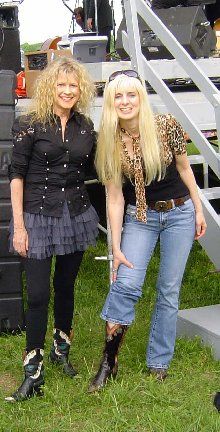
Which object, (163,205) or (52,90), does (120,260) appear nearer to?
(163,205)

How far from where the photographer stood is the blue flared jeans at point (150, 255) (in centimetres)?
405

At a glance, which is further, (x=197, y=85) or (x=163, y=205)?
(x=197, y=85)

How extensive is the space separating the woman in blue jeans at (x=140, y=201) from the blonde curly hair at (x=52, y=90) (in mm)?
169

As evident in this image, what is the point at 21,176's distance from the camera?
398 cm

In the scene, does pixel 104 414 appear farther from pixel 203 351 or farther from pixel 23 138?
pixel 23 138

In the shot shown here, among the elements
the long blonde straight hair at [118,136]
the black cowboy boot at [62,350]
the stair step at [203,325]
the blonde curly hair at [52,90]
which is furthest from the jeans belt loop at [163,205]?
the stair step at [203,325]

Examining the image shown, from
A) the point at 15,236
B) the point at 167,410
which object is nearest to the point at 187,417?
the point at 167,410

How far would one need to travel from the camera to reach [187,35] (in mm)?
7000

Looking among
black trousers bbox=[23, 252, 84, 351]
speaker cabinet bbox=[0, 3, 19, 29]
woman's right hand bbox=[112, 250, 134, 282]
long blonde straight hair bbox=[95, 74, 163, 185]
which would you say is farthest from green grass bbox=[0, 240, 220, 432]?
speaker cabinet bbox=[0, 3, 19, 29]

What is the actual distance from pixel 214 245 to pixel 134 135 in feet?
3.86

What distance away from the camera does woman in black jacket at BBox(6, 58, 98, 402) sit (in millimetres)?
3963

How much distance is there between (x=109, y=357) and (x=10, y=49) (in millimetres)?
4270

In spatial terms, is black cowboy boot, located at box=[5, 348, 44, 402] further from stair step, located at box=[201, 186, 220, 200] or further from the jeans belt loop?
stair step, located at box=[201, 186, 220, 200]

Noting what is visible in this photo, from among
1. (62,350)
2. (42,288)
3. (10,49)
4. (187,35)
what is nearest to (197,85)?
(42,288)
